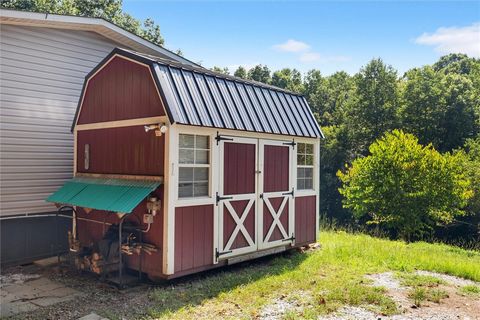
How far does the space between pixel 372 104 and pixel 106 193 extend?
1987 cm

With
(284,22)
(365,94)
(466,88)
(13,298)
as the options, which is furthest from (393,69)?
(13,298)

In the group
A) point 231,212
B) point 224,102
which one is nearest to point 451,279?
point 231,212

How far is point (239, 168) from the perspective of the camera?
6.14m

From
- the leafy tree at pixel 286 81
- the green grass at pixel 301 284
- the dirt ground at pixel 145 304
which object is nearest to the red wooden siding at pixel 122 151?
the dirt ground at pixel 145 304

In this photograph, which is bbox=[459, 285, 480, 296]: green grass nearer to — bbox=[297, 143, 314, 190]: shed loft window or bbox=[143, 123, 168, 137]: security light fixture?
bbox=[297, 143, 314, 190]: shed loft window

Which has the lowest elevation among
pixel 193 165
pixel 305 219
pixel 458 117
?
pixel 305 219

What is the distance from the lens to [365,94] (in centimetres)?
2284

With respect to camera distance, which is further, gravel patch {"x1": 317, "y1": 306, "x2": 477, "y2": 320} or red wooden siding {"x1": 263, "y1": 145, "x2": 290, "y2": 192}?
A: red wooden siding {"x1": 263, "y1": 145, "x2": 290, "y2": 192}

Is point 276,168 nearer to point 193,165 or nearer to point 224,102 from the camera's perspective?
point 224,102

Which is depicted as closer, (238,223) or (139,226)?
(139,226)

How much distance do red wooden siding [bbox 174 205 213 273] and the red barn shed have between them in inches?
0.6

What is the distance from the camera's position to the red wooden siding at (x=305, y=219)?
734 centimetres

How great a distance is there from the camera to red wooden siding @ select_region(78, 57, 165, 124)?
5504 millimetres

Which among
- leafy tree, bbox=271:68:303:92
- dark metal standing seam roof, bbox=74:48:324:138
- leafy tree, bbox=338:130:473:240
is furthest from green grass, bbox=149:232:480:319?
leafy tree, bbox=271:68:303:92
